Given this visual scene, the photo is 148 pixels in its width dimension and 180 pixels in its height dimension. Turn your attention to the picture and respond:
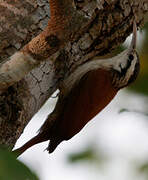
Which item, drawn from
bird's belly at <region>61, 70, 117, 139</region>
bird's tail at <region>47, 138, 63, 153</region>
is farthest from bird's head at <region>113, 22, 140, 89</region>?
bird's tail at <region>47, 138, 63, 153</region>

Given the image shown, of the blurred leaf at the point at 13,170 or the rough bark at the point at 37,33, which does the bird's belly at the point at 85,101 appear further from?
the blurred leaf at the point at 13,170

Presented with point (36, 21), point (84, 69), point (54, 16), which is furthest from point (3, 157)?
point (84, 69)

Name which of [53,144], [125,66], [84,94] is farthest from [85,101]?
[125,66]

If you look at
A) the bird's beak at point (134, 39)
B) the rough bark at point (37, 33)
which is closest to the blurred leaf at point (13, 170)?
the rough bark at point (37, 33)

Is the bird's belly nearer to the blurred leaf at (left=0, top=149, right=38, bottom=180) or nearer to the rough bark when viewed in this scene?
the rough bark

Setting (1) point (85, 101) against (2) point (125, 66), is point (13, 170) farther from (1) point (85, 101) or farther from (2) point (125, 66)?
(2) point (125, 66)
